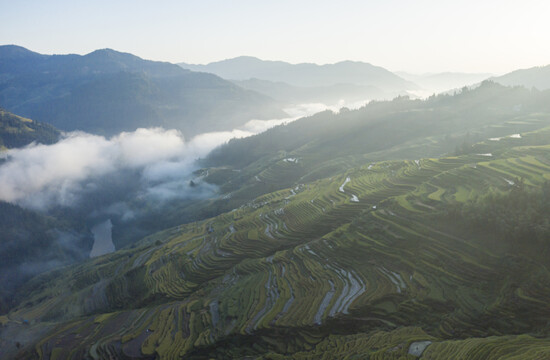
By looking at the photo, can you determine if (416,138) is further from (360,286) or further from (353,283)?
(360,286)

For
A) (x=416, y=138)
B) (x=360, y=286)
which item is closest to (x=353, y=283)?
(x=360, y=286)

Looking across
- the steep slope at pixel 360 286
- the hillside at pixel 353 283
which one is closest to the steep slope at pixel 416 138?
the hillside at pixel 353 283

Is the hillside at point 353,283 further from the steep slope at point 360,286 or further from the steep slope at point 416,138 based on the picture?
the steep slope at point 416,138

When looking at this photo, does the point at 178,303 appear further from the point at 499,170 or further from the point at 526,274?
the point at 499,170

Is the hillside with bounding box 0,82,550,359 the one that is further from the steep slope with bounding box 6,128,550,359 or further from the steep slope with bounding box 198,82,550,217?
the steep slope with bounding box 198,82,550,217

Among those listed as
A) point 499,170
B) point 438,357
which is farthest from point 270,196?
point 438,357
